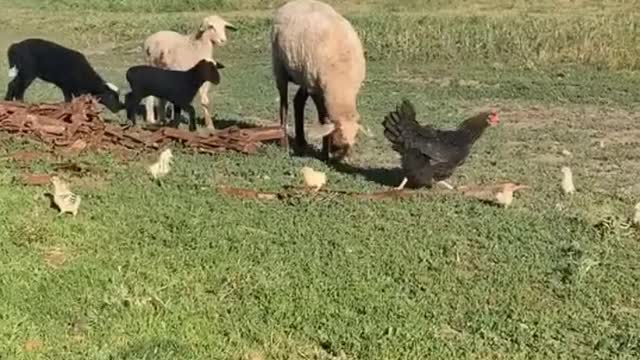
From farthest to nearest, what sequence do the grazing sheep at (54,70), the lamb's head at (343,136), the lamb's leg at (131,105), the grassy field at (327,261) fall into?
the grazing sheep at (54,70) < the lamb's leg at (131,105) < the lamb's head at (343,136) < the grassy field at (327,261)

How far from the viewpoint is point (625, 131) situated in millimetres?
11844

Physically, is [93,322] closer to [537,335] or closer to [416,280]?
[416,280]

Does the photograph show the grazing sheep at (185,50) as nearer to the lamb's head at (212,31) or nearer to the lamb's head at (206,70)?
the lamb's head at (212,31)

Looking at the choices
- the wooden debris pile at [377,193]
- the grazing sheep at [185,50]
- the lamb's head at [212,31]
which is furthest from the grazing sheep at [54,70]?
the wooden debris pile at [377,193]

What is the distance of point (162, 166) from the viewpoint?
27.1 ft

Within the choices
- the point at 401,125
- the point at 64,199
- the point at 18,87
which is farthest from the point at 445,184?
the point at 18,87

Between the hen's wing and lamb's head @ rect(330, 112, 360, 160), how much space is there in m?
1.05

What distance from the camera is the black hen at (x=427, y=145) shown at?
821 cm

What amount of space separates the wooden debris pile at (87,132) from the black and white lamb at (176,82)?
4.26 feet

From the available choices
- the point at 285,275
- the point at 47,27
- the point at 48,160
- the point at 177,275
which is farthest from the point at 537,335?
the point at 47,27

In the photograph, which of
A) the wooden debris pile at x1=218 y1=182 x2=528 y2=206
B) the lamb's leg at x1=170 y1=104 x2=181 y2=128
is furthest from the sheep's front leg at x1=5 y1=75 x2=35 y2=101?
the wooden debris pile at x1=218 y1=182 x2=528 y2=206

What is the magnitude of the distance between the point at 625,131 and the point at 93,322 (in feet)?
26.9

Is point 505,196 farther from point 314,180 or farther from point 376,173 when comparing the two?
point 376,173

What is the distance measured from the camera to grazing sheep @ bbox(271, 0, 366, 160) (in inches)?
382
